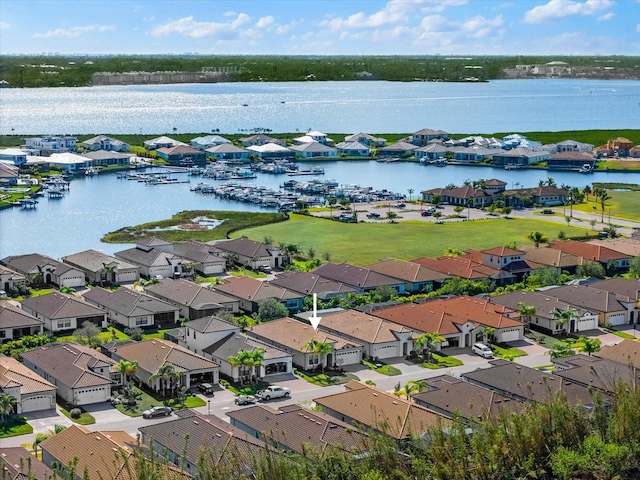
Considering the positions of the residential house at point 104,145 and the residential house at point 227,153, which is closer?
the residential house at point 104,145

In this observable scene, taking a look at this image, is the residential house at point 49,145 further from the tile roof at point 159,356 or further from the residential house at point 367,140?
the tile roof at point 159,356

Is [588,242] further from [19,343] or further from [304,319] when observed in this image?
[19,343]

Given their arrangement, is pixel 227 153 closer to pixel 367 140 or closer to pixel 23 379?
pixel 367 140

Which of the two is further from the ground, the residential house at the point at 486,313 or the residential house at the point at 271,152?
the residential house at the point at 486,313

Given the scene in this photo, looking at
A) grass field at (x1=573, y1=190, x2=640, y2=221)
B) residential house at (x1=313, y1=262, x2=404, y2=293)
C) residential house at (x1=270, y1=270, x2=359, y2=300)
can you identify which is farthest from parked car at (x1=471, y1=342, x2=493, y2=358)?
grass field at (x1=573, y1=190, x2=640, y2=221)

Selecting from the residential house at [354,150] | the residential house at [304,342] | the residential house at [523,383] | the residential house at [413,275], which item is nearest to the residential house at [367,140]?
the residential house at [354,150]

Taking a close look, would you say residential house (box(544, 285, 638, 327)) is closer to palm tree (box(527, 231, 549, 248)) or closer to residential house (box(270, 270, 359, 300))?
residential house (box(270, 270, 359, 300))

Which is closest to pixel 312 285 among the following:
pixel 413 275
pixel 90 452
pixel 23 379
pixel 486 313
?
pixel 413 275

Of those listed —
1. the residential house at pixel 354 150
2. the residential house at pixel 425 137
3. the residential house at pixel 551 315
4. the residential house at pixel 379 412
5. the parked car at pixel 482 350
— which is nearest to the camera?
the residential house at pixel 379 412

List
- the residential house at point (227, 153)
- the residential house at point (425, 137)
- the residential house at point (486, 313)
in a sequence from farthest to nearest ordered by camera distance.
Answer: the residential house at point (425, 137)
the residential house at point (227, 153)
the residential house at point (486, 313)
